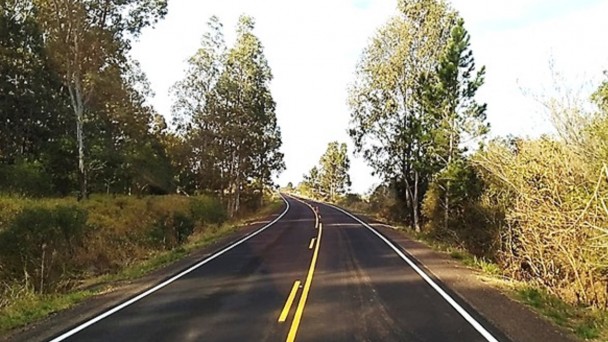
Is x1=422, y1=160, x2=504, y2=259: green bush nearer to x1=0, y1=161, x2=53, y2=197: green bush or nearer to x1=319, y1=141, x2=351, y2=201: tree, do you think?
x1=0, y1=161, x2=53, y2=197: green bush

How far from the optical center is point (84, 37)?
84.1 ft

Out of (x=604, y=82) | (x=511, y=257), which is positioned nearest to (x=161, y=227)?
(x=511, y=257)

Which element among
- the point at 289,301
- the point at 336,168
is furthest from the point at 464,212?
the point at 336,168

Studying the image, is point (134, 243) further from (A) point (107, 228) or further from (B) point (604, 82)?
(B) point (604, 82)

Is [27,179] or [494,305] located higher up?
[27,179]

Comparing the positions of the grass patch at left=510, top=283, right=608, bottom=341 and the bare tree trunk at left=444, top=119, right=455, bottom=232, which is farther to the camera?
the bare tree trunk at left=444, top=119, right=455, bottom=232

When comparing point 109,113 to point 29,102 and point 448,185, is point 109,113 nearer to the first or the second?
point 29,102

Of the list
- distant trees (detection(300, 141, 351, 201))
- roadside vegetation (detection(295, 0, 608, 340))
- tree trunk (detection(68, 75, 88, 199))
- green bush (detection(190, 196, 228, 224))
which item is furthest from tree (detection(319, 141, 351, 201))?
tree trunk (detection(68, 75, 88, 199))

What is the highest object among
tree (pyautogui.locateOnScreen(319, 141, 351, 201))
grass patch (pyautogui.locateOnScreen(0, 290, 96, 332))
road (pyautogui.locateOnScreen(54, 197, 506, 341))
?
tree (pyautogui.locateOnScreen(319, 141, 351, 201))

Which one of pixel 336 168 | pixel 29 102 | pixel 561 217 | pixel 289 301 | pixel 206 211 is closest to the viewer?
pixel 289 301

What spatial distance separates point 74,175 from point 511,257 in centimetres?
2463

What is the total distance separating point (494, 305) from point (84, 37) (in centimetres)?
2181

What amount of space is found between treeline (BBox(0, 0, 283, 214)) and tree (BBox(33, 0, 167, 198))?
5 cm

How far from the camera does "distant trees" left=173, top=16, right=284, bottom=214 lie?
42.3 m
